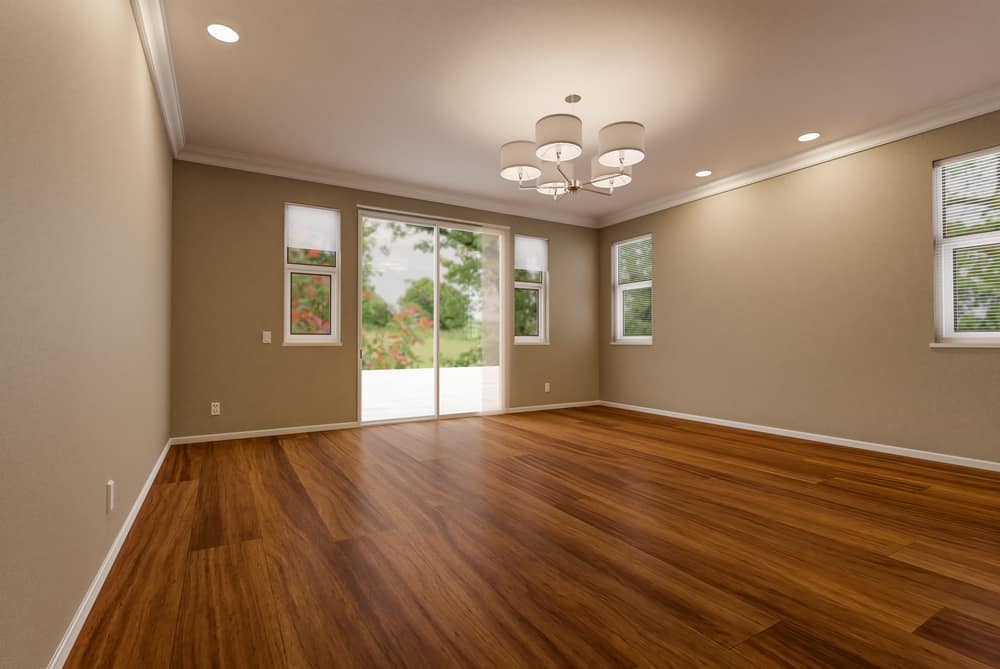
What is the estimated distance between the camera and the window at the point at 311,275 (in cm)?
475

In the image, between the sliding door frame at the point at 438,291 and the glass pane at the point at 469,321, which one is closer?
the sliding door frame at the point at 438,291

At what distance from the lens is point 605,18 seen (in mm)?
2539

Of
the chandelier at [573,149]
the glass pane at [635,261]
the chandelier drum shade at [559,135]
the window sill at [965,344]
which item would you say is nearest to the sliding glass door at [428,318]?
the glass pane at [635,261]

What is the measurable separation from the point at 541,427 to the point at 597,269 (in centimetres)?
283

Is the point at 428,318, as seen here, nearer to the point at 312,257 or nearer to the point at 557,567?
the point at 312,257

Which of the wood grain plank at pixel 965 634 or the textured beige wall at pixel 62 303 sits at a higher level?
the textured beige wall at pixel 62 303

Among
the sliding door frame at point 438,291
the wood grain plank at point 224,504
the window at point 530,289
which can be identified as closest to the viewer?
the wood grain plank at point 224,504

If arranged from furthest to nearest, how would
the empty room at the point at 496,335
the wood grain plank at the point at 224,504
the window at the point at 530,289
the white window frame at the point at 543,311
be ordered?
the white window frame at the point at 543,311 → the window at the point at 530,289 → the wood grain plank at the point at 224,504 → the empty room at the point at 496,335

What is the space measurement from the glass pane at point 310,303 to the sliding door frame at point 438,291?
13.1 inches

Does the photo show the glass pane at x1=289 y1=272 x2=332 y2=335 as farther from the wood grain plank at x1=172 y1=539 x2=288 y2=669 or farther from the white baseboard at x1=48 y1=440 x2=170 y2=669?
the wood grain plank at x1=172 y1=539 x2=288 y2=669

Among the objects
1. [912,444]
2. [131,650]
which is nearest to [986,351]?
[912,444]

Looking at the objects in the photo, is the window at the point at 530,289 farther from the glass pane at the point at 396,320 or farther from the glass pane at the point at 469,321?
the glass pane at the point at 396,320

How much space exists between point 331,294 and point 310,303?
23 centimetres

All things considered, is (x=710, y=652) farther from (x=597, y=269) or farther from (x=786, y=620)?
(x=597, y=269)
